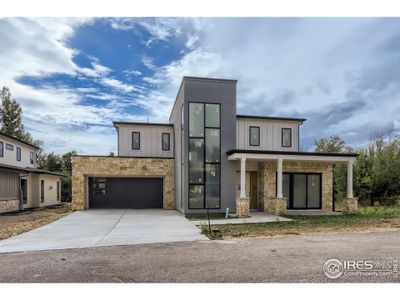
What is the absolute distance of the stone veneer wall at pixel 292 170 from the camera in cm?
1533

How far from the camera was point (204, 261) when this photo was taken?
5801mm

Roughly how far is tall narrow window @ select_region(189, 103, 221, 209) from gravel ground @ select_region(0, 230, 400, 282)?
5893 millimetres

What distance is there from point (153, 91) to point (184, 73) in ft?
7.37

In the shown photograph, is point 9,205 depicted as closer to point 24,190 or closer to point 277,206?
point 24,190

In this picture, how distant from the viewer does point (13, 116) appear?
32.4 metres

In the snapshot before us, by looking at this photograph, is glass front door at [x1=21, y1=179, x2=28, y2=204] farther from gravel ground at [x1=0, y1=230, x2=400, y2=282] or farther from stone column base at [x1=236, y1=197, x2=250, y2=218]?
gravel ground at [x1=0, y1=230, x2=400, y2=282]

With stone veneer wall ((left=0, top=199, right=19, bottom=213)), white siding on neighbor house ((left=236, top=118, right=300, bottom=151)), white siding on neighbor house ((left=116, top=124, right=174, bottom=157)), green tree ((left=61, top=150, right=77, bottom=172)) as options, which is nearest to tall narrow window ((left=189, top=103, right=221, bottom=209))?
white siding on neighbor house ((left=236, top=118, right=300, bottom=151))

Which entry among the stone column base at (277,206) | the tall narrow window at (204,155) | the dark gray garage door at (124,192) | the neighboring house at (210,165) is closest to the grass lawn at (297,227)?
the stone column base at (277,206)

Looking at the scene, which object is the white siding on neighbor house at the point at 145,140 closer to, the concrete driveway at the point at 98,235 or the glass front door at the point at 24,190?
the glass front door at the point at 24,190

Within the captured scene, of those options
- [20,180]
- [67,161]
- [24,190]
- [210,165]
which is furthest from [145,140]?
[67,161]

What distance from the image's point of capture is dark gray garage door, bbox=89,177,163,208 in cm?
1788

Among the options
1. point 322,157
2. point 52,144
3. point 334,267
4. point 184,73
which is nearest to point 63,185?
point 52,144
